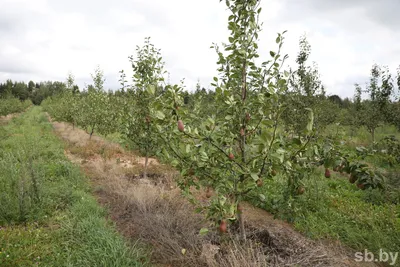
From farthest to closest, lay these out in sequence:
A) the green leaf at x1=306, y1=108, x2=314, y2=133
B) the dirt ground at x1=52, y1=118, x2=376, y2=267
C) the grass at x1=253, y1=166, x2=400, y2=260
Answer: the grass at x1=253, y1=166, x2=400, y2=260
the dirt ground at x1=52, y1=118, x2=376, y2=267
the green leaf at x1=306, y1=108, x2=314, y2=133

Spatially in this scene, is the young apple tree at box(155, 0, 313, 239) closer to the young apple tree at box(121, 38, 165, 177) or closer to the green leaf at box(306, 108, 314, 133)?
the green leaf at box(306, 108, 314, 133)

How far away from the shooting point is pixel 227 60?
10.1 feet

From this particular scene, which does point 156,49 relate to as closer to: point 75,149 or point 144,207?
point 144,207

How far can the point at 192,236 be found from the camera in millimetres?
3900

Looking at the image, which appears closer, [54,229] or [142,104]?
[54,229]

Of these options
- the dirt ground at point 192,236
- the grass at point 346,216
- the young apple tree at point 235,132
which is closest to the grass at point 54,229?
the dirt ground at point 192,236

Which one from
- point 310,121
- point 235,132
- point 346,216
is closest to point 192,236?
point 235,132

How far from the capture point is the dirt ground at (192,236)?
3.37 m

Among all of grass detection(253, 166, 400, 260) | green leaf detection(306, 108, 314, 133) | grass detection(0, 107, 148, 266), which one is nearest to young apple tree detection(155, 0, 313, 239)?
green leaf detection(306, 108, 314, 133)

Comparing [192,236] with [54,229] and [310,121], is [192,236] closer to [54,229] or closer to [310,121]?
[54,229]

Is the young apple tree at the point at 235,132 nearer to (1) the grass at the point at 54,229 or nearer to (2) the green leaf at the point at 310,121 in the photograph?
(2) the green leaf at the point at 310,121

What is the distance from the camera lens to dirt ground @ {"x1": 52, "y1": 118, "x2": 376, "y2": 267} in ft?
11.0

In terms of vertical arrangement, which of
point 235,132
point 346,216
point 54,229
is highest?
point 235,132

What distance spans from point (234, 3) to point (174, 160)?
1.97 meters
